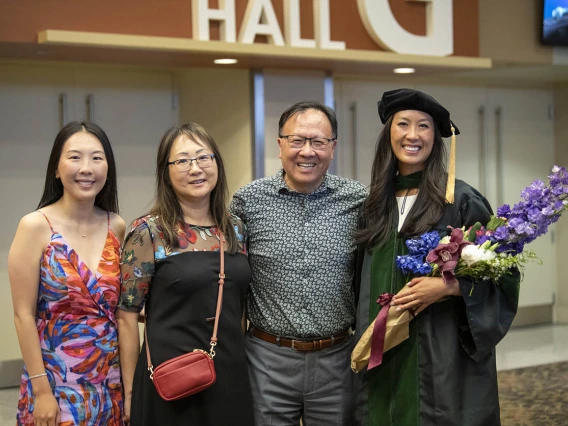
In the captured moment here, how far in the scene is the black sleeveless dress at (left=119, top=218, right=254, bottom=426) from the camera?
8.98ft

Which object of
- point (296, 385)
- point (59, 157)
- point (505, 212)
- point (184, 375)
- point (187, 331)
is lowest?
point (296, 385)

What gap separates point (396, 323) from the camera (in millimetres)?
2930

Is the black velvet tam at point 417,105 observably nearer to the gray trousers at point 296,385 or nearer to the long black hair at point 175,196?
the long black hair at point 175,196

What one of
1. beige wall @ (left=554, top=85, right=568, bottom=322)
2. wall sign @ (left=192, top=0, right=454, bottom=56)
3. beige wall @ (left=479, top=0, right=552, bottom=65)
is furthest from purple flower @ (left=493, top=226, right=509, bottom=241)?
beige wall @ (left=554, top=85, right=568, bottom=322)

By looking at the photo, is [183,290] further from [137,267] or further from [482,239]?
[482,239]

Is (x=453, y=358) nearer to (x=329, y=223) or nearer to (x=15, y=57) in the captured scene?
(x=329, y=223)

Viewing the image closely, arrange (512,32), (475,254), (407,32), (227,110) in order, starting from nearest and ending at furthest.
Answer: (475,254)
(227,110)
(407,32)
(512,32)

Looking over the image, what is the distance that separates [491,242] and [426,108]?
1.84 ft

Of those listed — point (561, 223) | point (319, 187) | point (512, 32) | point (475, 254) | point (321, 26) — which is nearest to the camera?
point (475, 254)

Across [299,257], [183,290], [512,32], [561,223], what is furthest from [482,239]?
[561,223]

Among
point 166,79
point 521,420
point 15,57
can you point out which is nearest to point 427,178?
point 521,420

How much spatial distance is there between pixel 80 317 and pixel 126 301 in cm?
16

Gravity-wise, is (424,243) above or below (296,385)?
above

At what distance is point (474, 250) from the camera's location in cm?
278
